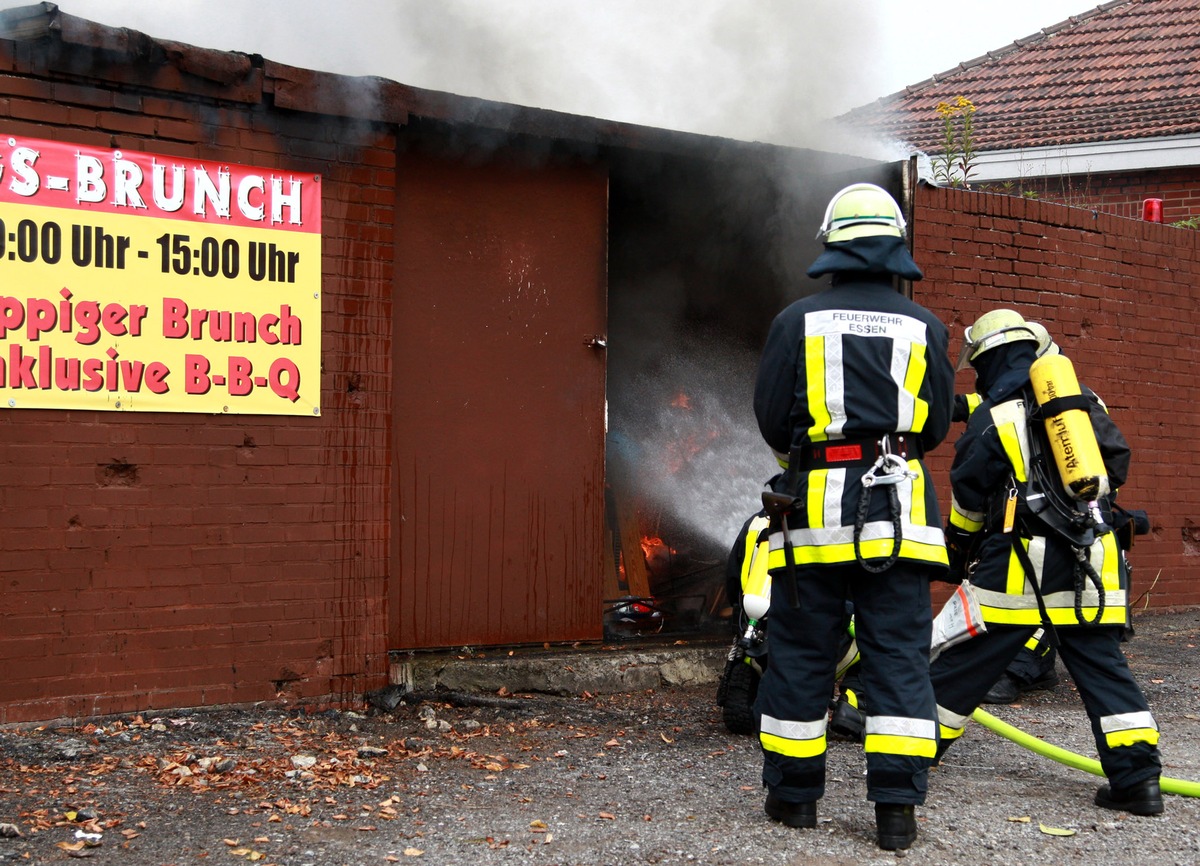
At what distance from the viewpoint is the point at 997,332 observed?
4801 mm

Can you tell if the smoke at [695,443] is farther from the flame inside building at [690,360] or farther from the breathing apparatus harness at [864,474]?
the breathing apparatus harness at [864,474]

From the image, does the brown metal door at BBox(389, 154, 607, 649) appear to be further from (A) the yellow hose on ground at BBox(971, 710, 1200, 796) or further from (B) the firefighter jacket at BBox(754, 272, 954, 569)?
(B) the firefighter jacket at BBox(754, 272, 954, 569)

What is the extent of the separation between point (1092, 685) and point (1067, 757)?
0.47 metres

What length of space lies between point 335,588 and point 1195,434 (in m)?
6.97

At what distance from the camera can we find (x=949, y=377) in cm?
416

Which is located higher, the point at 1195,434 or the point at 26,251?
the point at 26,251

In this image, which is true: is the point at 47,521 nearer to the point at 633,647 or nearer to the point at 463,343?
the point at 463,343

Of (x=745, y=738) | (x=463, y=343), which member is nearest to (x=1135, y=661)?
(x=745, y=738)

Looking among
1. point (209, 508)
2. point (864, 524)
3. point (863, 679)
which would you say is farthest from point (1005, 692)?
point (209, 508)

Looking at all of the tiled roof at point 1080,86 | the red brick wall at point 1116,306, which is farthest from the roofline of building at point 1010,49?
the red brick wall at point 1116,306

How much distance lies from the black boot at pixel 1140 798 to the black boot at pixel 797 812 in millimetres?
1202

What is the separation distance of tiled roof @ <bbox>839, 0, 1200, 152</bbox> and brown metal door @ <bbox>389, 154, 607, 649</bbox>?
21.1 feet

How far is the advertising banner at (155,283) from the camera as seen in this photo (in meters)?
5.00

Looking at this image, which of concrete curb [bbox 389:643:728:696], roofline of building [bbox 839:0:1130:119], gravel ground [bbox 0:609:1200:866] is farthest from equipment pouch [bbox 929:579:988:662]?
roofline of building [bbox 839:0:1130:119]
